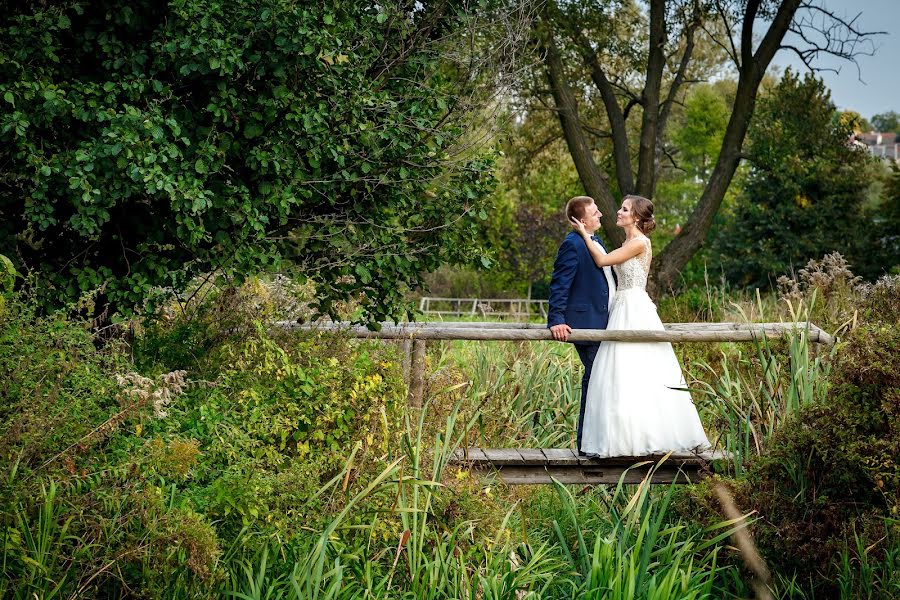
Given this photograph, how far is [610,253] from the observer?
604 centimetres

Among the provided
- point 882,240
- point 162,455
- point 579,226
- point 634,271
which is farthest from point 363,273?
point 882,240

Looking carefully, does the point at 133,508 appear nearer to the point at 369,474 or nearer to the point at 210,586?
the point at 210,586

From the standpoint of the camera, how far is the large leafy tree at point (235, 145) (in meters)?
4.79

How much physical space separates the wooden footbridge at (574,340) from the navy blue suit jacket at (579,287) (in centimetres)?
23

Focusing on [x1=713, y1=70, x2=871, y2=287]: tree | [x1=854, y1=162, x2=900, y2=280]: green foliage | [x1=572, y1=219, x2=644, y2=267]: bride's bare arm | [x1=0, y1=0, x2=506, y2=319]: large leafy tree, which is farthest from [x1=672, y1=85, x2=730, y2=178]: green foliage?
[x1=0, y1=0, x2=506, y2=319]: large leafy tree

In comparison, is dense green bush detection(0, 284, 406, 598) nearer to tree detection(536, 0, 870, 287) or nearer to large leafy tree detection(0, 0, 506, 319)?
large leafy tree detection(0, 0, 506, 319)

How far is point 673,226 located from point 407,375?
27460 millimetres

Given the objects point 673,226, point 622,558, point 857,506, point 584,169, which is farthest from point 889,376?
point 673,226

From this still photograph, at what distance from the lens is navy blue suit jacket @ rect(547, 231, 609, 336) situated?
6.04 metres

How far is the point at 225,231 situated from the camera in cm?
534

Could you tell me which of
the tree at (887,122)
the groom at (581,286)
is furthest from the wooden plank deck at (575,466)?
the tree at (887,122)

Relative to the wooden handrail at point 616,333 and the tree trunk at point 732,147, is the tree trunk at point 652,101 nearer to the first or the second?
the tree trunk at point 732,147

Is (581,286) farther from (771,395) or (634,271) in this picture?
(771,395)

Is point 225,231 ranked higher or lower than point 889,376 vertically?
higher
